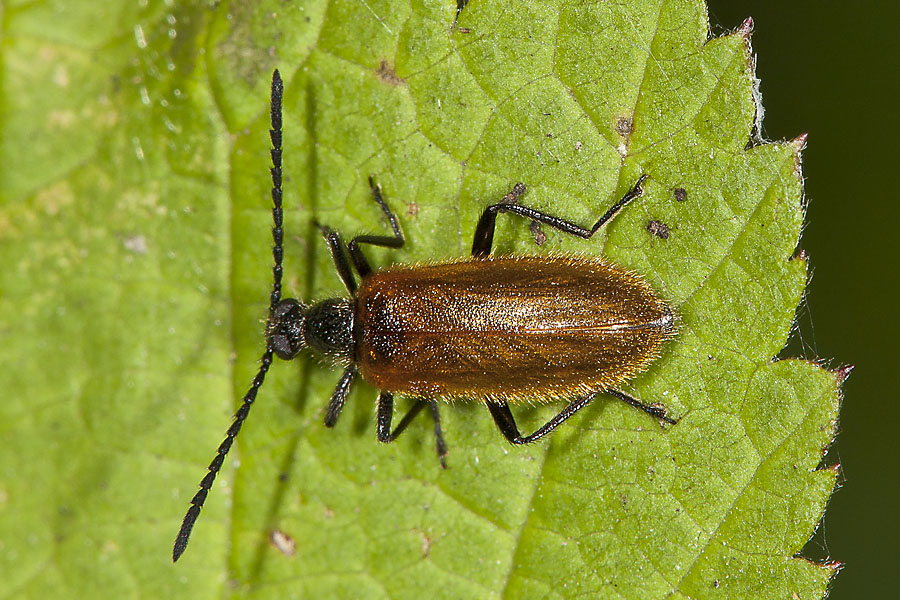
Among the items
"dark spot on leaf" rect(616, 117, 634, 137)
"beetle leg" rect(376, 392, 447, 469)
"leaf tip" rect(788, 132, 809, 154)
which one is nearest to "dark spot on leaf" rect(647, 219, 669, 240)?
"dark spot on leaf" rect(616, 117, 634, 137)

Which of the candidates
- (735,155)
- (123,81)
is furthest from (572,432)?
(123,81)

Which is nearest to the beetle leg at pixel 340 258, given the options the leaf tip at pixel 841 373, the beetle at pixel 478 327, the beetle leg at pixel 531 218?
the beetle at pixel 478 327

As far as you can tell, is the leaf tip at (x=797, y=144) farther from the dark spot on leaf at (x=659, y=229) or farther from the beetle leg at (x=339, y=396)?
the beetle leg at (x=339, y=396)

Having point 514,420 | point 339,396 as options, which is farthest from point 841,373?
point 339,396

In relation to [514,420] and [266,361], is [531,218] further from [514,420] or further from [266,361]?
[266,361]

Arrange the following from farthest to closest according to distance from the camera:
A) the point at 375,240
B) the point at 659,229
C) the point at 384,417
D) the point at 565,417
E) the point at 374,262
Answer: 1. the point at 374,262
2. the point at 384,417
3. the point at 375,240
4. the point at 565,417
5. the point at 659,229

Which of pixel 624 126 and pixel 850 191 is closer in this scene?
pixel 624 126

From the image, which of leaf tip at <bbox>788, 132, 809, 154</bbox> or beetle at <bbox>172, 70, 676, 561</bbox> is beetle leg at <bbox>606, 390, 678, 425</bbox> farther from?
leaf tip at <bbox>788, 132, 809, 154</bbox>
